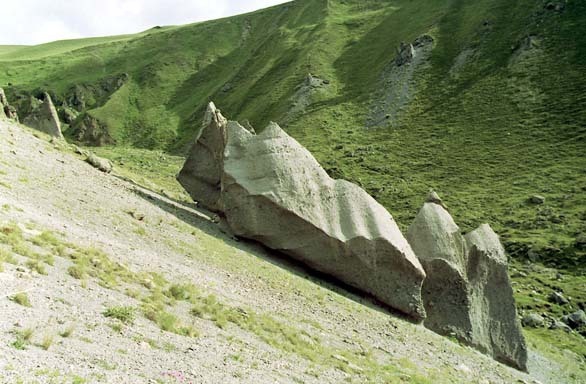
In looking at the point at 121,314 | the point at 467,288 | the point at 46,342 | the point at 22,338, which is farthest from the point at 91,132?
the point at 46,342

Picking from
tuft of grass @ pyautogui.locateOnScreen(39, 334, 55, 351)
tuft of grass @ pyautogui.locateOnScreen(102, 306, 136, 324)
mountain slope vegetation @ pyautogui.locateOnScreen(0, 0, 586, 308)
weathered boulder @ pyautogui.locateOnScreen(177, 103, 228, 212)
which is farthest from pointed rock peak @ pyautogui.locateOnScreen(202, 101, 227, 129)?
mountain slope vegetation @ pyautogui.locateOnScreen(0, 0, 586, 308)

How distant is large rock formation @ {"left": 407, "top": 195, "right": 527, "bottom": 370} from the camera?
2919 cm

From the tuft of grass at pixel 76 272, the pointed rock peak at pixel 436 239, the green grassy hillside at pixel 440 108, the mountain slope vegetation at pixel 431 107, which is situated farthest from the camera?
the mountain slope vegetation at pixel 431 107

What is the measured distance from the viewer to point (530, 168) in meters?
78.6

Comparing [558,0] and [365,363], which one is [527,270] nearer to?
[365,363]

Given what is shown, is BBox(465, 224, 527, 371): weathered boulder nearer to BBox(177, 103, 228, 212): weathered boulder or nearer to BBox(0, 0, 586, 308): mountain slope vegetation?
BBox(177, 103, 228, 212): weathered boulder

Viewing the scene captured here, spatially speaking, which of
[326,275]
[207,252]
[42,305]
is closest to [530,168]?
[326,275]

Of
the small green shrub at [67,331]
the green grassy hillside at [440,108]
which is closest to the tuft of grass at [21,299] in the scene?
the small green shrub at [67,331]

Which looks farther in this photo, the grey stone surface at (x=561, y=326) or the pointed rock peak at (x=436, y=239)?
the grey stone surface at (x=561, y=326)

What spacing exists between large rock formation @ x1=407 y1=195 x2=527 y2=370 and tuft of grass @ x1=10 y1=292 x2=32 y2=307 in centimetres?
2243

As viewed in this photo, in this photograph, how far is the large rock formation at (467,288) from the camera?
29.2 meters

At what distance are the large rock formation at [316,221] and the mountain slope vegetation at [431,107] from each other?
32.9 meters

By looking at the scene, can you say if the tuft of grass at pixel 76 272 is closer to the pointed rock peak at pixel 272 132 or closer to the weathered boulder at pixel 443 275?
the pointed rock peak at pixel 272 132

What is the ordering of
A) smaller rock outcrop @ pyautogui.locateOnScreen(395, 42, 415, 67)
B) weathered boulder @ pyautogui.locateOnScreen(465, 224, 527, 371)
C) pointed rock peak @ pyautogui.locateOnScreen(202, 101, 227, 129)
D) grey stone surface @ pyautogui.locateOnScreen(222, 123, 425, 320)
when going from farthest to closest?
smaller rock outcrop @ pyautogui.locateOnScreen(395, 42, 415, 67) → pointed rock peak @ pyautogui.locateOnScreen(202, 101, 227, 129) → weathered boulder @ pyautogui.locateOnScreen(465, 224, 527, 371) → grey stone surface @ pyautogui.locateOnScreen(222, 123, 425, 320)
